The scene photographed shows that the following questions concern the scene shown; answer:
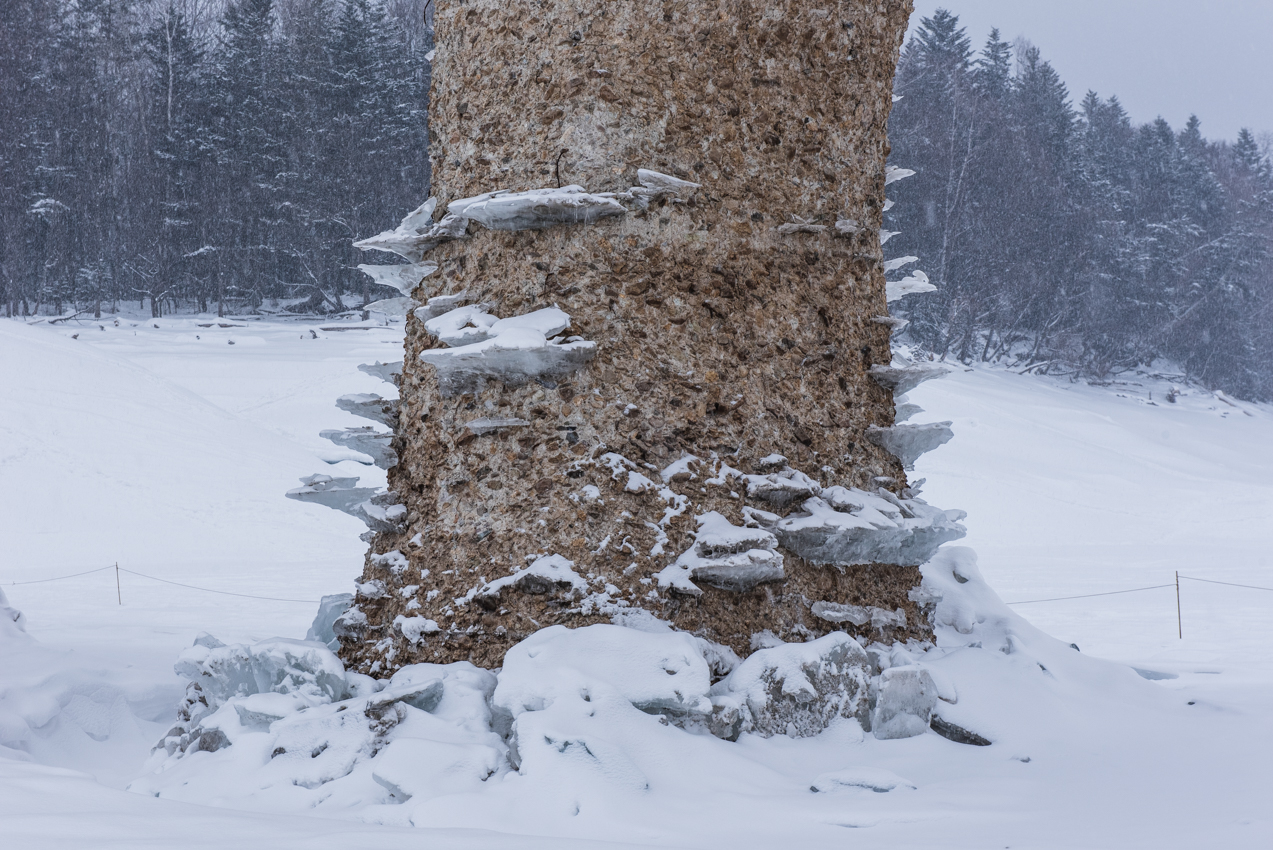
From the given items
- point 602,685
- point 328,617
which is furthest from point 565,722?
point 328,617

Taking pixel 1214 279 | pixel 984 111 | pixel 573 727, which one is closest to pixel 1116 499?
pixel 573 727

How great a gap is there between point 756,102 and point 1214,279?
4710cm

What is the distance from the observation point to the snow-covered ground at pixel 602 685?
84.1 inches

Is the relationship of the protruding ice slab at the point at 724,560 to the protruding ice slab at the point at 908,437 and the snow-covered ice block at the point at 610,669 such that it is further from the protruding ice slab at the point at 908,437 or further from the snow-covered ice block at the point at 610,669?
the protruding ice slab at the point at 908,437

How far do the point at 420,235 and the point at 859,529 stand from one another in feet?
5.69

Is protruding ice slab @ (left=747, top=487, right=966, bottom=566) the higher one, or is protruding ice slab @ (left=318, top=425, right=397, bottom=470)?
protruding ice slab @ (left=318, top=425, right=397, bottom=470)

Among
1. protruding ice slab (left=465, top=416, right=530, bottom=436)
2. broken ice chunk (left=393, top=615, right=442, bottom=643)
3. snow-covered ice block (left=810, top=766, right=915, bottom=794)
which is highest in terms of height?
protruding ice slab (left=465, top=416, right=530, bottom=436)

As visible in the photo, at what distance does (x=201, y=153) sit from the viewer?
109ft

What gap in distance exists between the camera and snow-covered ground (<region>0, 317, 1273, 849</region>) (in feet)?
7.01

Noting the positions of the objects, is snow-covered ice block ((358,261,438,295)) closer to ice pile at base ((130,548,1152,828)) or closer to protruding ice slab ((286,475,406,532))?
protruding ice slab ((286,475,406,532))

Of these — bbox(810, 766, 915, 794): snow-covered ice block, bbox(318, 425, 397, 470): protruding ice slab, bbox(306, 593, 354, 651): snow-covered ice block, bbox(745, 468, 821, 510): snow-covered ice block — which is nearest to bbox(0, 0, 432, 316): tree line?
bbox(306, 593, 354, 651): snow-covered ice block

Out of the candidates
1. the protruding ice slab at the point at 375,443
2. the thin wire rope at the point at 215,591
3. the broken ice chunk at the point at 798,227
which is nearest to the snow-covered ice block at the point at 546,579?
the protruding ice slab at the point at 375,443

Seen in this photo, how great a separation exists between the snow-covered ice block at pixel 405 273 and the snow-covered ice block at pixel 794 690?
1.71 meters

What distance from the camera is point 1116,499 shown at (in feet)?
61.6
